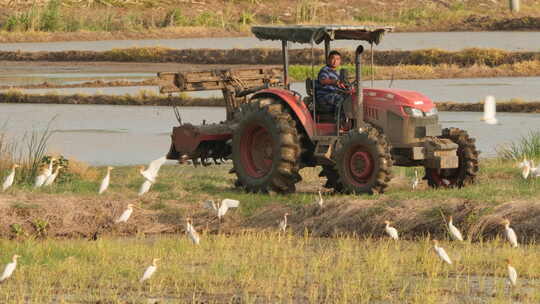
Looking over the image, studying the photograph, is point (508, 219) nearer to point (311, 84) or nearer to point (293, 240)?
point (293, 240)

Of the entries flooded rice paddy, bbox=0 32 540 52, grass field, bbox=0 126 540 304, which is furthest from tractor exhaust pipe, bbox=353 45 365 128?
flooded rice paddy, bbox=0 32 540 52

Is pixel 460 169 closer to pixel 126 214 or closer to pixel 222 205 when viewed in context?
pixel 222 205

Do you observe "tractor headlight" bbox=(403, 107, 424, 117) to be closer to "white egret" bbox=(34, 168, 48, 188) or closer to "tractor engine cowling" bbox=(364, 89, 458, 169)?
"tractor engine cowling" bbox=(364, 89, 458, 169)

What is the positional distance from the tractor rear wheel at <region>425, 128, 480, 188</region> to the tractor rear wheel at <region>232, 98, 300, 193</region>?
5.82ft

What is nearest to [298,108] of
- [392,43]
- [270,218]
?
[270,218]

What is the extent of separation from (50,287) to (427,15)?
58113 mm

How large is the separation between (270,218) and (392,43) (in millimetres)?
38160

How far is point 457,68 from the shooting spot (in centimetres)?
3956

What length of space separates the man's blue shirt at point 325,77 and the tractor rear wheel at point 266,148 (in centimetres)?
47

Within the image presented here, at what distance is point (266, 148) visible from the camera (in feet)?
52.6

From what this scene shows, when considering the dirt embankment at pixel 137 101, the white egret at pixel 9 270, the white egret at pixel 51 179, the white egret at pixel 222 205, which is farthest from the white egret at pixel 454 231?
A: the dirt embankment at pixel 137 101

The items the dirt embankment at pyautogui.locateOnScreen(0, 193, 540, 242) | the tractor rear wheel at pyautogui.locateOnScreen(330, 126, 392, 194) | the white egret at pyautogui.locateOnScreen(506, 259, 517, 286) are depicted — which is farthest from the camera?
the tractor rear wheel at pyautogui.locateOnScreen(330, 126, 392, 194)

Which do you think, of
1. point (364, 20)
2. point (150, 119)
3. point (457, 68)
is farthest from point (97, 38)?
point (150, 119)

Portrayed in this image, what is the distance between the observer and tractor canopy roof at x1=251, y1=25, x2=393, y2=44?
14.9 m
